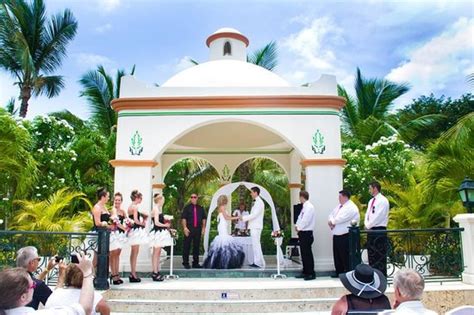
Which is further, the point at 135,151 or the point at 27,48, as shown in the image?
the point at 27,48

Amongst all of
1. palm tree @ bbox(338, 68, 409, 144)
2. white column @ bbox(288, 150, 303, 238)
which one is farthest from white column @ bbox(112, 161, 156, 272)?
palm tree @ bbox(338, 68, 409, 144)

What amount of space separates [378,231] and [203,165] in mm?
13650

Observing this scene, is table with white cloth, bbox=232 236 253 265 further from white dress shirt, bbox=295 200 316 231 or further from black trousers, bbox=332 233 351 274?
black trousers, bbox=332 233 351 274

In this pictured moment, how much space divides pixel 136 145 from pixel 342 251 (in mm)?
4661

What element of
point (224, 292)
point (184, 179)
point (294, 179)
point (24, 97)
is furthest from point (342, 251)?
point (24, 97)

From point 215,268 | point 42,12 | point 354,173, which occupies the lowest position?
point 215,268

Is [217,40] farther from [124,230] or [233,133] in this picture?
[124,230]

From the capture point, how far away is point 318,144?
9094mm

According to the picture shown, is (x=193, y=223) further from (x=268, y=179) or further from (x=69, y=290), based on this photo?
(x=268, y=179)

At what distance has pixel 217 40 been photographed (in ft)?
40.8

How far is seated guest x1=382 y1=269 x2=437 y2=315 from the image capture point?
2.86m

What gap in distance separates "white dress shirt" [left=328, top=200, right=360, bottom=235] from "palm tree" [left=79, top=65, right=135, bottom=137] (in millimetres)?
13146

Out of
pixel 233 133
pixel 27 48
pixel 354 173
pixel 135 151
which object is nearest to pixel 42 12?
pixel 27 48

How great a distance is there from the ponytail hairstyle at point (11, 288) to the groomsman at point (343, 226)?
603 centimetres
